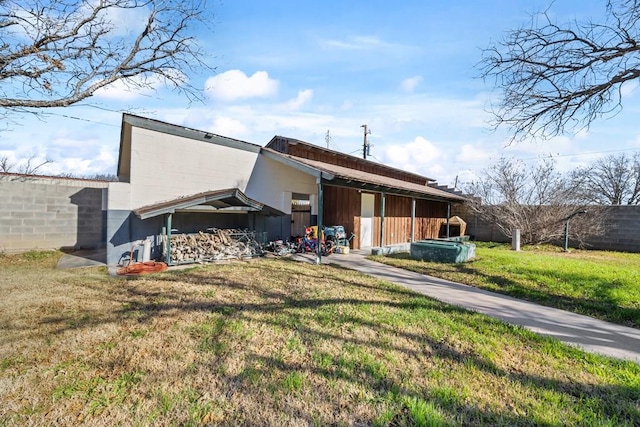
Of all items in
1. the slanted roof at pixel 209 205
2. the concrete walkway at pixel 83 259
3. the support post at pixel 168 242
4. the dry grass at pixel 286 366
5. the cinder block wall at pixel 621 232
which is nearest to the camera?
the dry grass at pixel 286 366

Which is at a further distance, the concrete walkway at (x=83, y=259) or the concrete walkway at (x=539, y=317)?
the concrete walkway at (x=83, y=259)

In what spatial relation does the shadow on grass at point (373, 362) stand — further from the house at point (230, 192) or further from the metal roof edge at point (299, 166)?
the metal roof edge at point (299, 166)

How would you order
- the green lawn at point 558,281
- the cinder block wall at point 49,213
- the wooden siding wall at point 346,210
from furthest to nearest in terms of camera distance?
the wooden siding wall at point 346,210
the cinder block wall at point 49,213
the green lawn at point 558,281

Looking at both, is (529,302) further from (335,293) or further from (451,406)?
(451,406)

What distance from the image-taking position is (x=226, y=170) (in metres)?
10.0

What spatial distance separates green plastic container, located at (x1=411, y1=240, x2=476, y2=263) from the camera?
353 inches

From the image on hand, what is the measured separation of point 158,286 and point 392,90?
9.15m

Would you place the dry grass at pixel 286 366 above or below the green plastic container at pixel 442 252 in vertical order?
below

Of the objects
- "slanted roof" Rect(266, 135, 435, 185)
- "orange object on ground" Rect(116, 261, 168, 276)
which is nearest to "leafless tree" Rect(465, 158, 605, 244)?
"slanted roof" Rect(266, 135, 435, 185)

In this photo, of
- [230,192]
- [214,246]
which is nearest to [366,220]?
[230,192]

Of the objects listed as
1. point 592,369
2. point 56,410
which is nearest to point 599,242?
point 592,369

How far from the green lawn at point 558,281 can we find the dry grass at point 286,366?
226 centimetres

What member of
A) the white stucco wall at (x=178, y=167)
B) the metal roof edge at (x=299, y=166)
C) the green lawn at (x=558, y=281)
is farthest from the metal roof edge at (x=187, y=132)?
the green lawn at (x=558, y=281)

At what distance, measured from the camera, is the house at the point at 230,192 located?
26.3 ft
